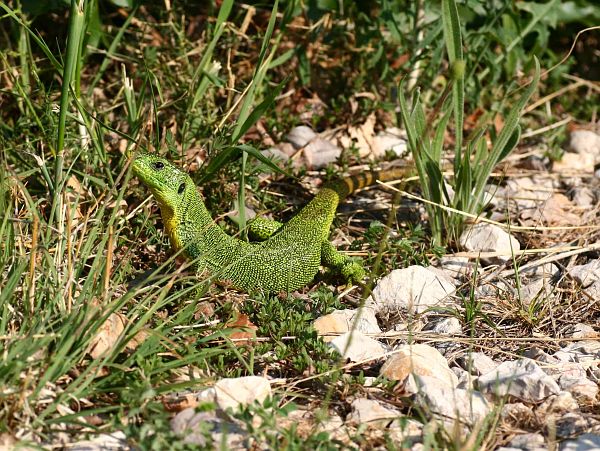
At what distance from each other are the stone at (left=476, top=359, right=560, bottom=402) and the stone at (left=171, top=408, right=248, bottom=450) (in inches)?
40.0

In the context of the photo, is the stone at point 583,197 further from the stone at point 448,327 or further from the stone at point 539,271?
→ the stone at point 448,327

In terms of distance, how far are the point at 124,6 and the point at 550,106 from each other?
3210mm

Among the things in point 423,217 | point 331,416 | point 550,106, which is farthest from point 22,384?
point 550,106

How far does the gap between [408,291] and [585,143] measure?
94.7 inches

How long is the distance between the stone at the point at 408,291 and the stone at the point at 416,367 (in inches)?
22.2

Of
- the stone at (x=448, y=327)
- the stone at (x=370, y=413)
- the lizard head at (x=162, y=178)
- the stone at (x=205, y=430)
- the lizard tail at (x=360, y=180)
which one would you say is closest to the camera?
the stone at (x=205, y=430)

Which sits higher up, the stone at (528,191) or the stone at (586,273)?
the stone at (528,191)

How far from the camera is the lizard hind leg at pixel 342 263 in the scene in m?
4.31

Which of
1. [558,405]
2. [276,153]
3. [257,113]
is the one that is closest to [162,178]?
[257,113]

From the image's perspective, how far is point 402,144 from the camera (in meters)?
5.61

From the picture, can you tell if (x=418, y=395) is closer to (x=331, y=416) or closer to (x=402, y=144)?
(x=331, y=416)

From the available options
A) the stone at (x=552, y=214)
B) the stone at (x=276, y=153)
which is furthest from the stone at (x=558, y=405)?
the stone at (x=276, y=153)

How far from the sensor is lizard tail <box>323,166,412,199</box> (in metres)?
4.85

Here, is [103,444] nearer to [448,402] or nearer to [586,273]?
[448,402]
